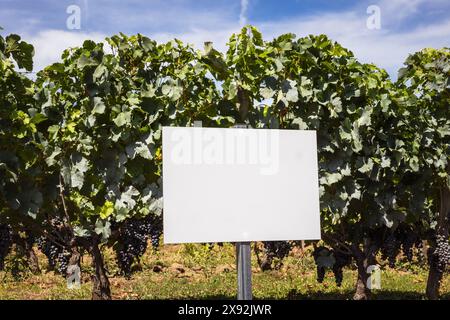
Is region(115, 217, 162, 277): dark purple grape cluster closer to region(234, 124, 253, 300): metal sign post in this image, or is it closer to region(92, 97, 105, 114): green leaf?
region(92, 97, 105, 114): green leaf

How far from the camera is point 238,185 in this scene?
4969 mm

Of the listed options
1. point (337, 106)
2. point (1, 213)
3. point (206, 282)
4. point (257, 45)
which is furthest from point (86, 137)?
point (206, 282)

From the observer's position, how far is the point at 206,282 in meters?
13.5

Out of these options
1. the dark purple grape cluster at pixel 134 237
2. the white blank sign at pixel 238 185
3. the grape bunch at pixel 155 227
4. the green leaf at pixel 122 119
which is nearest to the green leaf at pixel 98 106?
the green leaf at pixel 122 119

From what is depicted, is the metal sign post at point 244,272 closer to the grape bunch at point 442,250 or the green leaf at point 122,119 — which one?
the green leaf at point 122,119

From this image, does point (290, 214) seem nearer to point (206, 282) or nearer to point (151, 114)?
point (151, 114)

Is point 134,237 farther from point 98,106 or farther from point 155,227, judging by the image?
point 98,106

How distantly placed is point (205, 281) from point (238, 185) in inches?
357

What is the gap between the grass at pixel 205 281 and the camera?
37.7 feet

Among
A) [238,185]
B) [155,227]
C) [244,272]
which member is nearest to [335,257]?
[155,227]

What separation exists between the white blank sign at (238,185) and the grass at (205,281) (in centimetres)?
524

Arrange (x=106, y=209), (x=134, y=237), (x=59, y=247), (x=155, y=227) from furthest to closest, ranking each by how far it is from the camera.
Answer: (x=59, y=247) < (x=155, y=227) < (x=134, y=237) < (x=106, y=209)

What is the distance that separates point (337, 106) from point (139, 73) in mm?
2760

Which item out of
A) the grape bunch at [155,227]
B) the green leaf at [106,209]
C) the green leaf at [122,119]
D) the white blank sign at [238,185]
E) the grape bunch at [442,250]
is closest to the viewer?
the white blank sign at [238,185]
